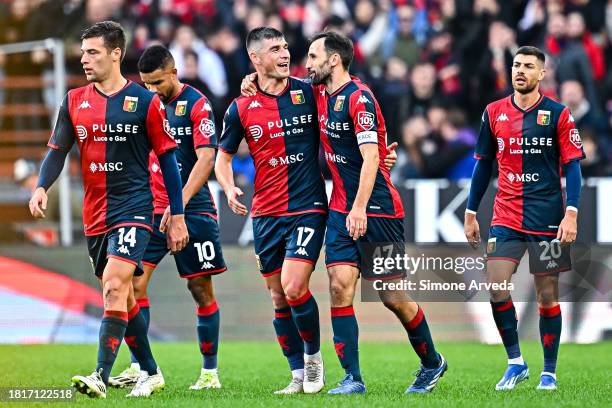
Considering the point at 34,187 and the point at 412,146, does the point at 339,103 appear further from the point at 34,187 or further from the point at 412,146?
the point at 34,187

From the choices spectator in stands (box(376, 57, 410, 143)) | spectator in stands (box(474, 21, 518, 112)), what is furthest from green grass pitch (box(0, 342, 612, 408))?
spectator in stands (box(474, 21, 518, 112))

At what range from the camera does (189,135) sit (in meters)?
9.55

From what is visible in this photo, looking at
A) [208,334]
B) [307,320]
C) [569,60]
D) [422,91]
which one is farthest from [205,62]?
[307,320]

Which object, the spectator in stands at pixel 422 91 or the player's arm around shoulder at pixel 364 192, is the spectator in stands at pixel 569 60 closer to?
the spectator in stands at pixel 422 91

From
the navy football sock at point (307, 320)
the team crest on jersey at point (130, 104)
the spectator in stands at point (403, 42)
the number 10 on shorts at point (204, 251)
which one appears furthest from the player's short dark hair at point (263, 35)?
the spectator in stands at point (403, 42)

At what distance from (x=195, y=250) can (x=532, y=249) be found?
2683 millimetres

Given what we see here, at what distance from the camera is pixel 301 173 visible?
892 cm

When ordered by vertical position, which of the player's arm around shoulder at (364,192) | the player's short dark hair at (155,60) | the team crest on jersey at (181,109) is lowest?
the player's arm around shoulder at (364,192)

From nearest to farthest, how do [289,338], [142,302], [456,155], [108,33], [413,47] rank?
[108,33], [289,338], [142,302], [456,155], [413,47]

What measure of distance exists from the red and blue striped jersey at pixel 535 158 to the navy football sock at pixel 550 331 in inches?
24.1

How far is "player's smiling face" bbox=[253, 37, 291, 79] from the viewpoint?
8.97 m

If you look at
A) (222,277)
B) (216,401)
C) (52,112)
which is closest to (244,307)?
(222,277)

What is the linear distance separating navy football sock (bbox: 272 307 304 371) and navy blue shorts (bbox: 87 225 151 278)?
1232mm

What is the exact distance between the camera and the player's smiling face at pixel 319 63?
867 cm
